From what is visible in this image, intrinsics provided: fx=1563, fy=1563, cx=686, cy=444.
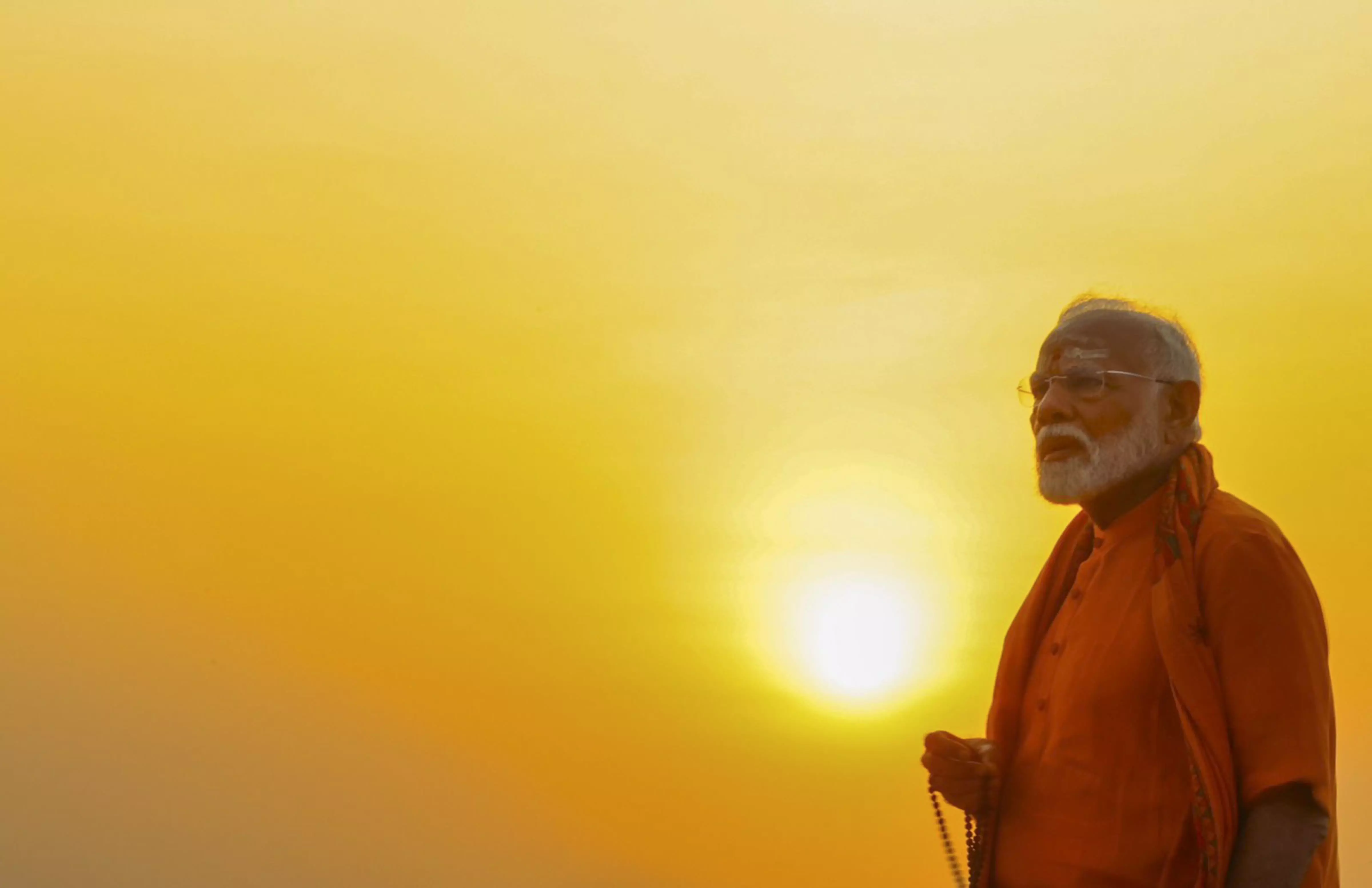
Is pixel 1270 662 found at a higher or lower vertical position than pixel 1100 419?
lower

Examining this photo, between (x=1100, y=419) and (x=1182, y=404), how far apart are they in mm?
222

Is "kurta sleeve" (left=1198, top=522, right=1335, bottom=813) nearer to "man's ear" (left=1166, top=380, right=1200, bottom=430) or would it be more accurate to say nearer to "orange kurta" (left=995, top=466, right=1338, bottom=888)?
→ "orange kurta" (left=995, top=466, right=1338, bottom=888)

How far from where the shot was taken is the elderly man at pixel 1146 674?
11.1 ft

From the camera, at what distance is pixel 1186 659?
3.52m

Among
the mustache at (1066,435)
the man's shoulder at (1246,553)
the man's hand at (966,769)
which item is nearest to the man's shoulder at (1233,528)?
the man's shoulder at (1246,553)

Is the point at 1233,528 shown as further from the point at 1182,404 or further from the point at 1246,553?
the point at 1182,404

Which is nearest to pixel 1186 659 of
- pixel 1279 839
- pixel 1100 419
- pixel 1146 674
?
pixel 1146 674

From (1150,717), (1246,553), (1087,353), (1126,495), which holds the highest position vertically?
(1087,353)

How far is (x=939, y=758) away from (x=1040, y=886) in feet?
1.45

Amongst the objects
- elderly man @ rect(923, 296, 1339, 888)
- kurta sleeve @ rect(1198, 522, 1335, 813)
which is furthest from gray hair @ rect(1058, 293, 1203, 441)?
kurta sleeve @ rect(1198, 522, 1335, 813)

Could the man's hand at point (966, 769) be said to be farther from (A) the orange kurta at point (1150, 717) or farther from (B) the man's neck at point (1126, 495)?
(B) the man's neck at point (1126, 495)

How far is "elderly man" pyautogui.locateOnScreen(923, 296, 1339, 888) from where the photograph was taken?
3.38m

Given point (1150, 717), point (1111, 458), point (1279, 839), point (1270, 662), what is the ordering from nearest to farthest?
point (1279, 839) < point (1270, 662) < point (1150, 717) < point (1111, 458)

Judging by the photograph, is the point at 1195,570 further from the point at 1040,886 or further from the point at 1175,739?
the point at 1040,886
